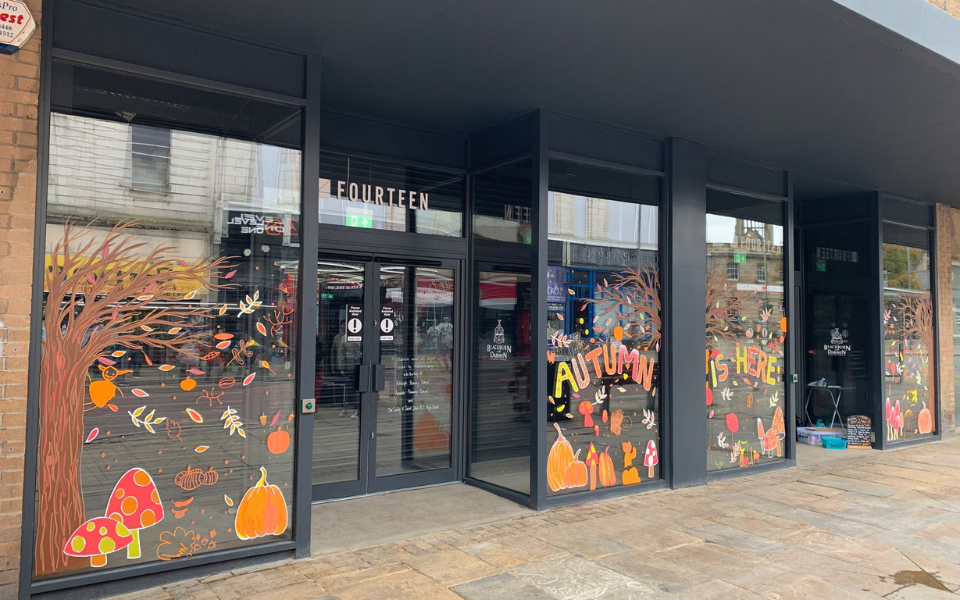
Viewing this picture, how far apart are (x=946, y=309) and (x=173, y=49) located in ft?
37.9

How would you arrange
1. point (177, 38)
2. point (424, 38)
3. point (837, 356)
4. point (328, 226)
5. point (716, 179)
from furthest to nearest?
point (837, 356)
point (716, 179)
point (328, 226)
point (424, 38)
point (177, 38)

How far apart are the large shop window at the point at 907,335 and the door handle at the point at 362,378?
7.56 meters

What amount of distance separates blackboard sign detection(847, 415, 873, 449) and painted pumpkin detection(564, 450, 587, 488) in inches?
212

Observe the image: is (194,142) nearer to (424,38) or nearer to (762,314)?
(424,38)

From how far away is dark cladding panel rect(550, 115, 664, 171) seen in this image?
20.8 feet

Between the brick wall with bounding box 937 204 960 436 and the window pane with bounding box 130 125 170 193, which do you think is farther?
the brick wall with bounding box 937 204 960 436

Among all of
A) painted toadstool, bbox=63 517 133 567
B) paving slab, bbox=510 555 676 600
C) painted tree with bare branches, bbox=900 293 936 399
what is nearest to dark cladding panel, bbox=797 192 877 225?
painted tree with bare branches, bbox=900 293 936 399

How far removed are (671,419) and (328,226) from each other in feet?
13.0

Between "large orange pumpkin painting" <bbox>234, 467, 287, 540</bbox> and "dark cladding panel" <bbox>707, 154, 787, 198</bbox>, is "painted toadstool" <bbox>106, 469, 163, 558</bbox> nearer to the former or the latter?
"large orange pumpkin painting" <bbox>234, 467, 287, 540</bbox>

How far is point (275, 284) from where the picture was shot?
4848 mm

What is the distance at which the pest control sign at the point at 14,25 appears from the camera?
3.73 meters

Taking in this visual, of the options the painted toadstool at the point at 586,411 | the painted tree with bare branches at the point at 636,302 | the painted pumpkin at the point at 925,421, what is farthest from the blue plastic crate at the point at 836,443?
the painted toadstool at the point at 586,411

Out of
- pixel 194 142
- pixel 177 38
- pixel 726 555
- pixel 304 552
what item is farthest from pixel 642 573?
pixel 177 38

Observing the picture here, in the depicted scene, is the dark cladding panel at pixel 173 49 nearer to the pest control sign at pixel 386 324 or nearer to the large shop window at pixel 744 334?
the pest control sign at pixel 386 324
